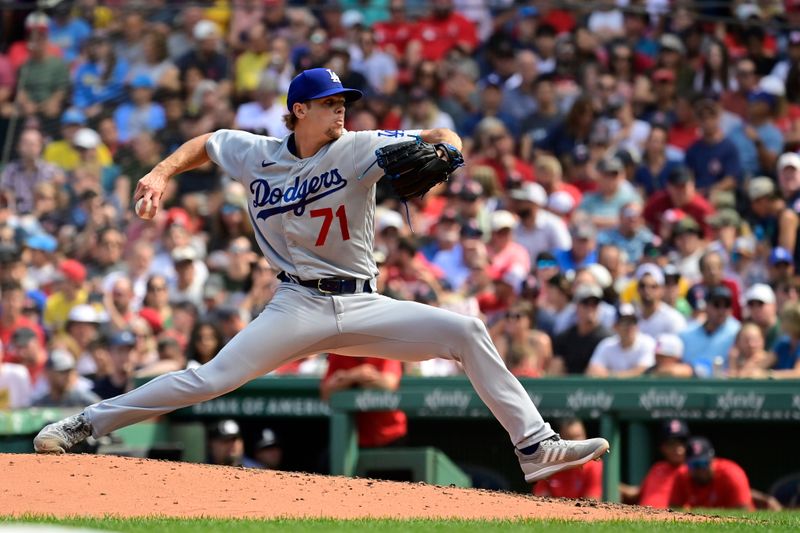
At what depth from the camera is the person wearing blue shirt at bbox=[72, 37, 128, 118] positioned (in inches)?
589

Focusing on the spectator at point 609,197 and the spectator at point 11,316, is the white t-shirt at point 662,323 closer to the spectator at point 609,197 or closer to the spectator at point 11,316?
the spectator at point 609,197

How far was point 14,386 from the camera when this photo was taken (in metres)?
11.1

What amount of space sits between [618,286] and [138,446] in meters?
3.90

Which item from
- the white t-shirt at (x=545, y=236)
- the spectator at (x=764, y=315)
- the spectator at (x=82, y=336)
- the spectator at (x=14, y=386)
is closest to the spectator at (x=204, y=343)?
the spectator at (x=82, y=336)

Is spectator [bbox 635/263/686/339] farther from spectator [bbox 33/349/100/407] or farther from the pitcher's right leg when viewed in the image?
the pitcher's right leg

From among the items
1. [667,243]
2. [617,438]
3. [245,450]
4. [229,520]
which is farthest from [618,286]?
[229,520]

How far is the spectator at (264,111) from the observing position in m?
14.0

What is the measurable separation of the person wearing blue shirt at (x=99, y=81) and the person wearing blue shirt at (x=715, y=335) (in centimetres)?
736

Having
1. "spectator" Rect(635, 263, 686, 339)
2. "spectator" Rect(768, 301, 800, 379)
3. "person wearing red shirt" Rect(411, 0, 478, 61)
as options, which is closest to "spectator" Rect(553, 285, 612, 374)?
"spectator" Rect(635, 263, 686, 339)

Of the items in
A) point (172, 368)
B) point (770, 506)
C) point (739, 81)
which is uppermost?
point (739, 81)

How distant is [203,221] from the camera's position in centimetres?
1333

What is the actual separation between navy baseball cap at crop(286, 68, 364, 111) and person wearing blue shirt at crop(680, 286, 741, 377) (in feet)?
14.8

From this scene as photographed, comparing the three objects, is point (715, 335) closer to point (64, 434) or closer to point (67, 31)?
point (64, 434)

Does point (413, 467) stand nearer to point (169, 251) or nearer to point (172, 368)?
point (172, 368)
